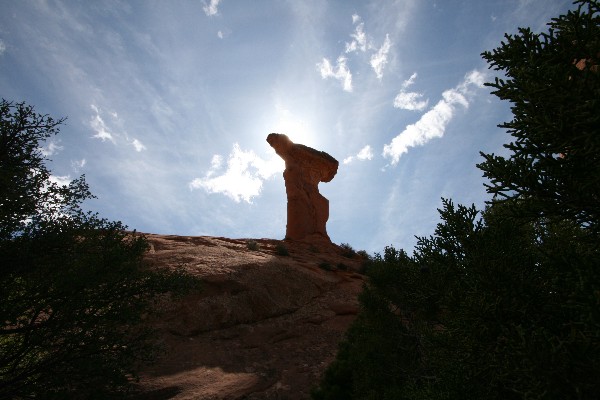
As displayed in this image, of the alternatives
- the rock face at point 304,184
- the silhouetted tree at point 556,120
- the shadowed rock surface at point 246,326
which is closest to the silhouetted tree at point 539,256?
the silhouetted tree at point 556,120

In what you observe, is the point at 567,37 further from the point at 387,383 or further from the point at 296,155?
the point at 296,155

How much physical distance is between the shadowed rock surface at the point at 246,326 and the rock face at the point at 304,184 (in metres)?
14.8

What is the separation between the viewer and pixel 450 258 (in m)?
8.73

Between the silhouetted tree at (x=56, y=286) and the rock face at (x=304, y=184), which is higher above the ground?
the rock face at (x=304, y=184)

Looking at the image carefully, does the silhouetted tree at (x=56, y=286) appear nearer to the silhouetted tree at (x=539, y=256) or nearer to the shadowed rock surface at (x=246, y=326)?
the shadowed rock surface at (x=246, y=326)

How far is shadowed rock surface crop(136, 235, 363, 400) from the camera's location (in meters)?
12.5

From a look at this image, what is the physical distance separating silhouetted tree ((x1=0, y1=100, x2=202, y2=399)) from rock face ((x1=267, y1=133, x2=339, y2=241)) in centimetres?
2907

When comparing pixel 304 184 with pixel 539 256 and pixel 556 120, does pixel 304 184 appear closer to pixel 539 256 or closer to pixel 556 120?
pixel 539 256

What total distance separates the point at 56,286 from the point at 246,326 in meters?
9.73

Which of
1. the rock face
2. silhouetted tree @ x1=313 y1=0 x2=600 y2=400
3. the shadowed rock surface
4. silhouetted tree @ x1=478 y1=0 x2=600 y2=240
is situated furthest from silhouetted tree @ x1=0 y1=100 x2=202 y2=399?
the rock face

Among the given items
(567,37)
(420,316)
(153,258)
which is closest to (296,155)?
(153,258)

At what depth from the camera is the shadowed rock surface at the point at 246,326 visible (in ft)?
40.9

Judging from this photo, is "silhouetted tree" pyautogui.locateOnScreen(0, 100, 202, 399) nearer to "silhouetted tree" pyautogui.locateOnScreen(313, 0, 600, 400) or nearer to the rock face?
"silhouetted tree" pyautogui.locateOnScreen(313, 0, 600, 400)

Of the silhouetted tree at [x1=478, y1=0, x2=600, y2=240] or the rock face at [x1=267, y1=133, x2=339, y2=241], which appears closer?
the silhouetted tree at [x1=478, y1=0, x2=600, y2=240]
